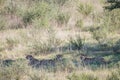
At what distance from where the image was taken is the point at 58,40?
14547 mm

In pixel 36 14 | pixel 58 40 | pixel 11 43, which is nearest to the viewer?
pixel 58 40

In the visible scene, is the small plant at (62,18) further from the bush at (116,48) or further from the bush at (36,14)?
the bush at (116,48)

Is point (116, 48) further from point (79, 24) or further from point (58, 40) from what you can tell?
point (79, 24)

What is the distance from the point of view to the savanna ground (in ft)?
33.9

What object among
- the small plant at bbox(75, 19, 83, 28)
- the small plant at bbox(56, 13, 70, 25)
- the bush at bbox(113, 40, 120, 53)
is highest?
the small plant at bbox(56, 13, 70, 25)

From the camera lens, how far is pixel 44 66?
11711 mm

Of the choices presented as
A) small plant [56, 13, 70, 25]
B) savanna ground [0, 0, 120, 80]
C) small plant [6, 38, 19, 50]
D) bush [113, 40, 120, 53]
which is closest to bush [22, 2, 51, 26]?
savanna ground [0, 0, 120, 80]

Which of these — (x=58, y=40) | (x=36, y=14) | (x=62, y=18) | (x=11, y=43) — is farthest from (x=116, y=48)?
(x=36, y=14)

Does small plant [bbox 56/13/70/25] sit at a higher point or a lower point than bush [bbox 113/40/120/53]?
higher

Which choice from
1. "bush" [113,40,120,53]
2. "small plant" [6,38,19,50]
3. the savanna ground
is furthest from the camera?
"small plant" [6,38,19,50]

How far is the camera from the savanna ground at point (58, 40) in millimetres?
10320

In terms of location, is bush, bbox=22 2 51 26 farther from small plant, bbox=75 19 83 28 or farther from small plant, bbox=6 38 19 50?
small plant, bbox=6 38 19 50

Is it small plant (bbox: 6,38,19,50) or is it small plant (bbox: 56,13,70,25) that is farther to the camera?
small plant (bbox: 56,13,70,25)

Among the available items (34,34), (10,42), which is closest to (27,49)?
(10,42)
